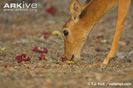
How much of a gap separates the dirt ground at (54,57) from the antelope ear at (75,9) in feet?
2.95

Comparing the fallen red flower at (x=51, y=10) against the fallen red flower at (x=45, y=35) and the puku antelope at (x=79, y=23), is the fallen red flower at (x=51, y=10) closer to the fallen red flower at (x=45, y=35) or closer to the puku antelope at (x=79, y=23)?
the fallen red flower at (x=45, y=35)

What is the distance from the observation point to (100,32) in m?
15.9

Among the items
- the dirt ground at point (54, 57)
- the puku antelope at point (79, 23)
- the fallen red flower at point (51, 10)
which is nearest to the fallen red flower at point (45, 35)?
the dirt ground at point (54, 57)

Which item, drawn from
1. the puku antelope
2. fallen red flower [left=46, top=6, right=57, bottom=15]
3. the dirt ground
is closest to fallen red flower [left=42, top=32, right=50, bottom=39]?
the dirt ground

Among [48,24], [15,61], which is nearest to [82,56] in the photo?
[15,61]

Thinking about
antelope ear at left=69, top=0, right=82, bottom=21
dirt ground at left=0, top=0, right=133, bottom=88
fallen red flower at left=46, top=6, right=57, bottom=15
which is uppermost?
fallen red flower at left=46, top=6, right=57, bottom=15

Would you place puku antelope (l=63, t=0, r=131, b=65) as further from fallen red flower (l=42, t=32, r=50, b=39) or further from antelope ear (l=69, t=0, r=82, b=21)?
fallen red flower (l=42, t=32, r=50, b=39)

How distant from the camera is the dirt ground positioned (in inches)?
342

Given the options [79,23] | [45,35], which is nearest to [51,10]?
[45,35]

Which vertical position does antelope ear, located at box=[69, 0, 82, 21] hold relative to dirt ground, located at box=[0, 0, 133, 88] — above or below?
above

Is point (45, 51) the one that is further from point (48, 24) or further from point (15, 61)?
point (48, 24)

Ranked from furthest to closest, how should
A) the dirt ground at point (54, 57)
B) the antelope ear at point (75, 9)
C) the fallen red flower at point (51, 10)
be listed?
the fallen red flower at point (51, 10)
the antelope ear at point (75, 9)
the dirt ground at point (54, 57)

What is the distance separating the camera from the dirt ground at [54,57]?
8695 mm

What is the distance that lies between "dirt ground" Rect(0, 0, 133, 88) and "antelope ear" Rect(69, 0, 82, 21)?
2.95ft
